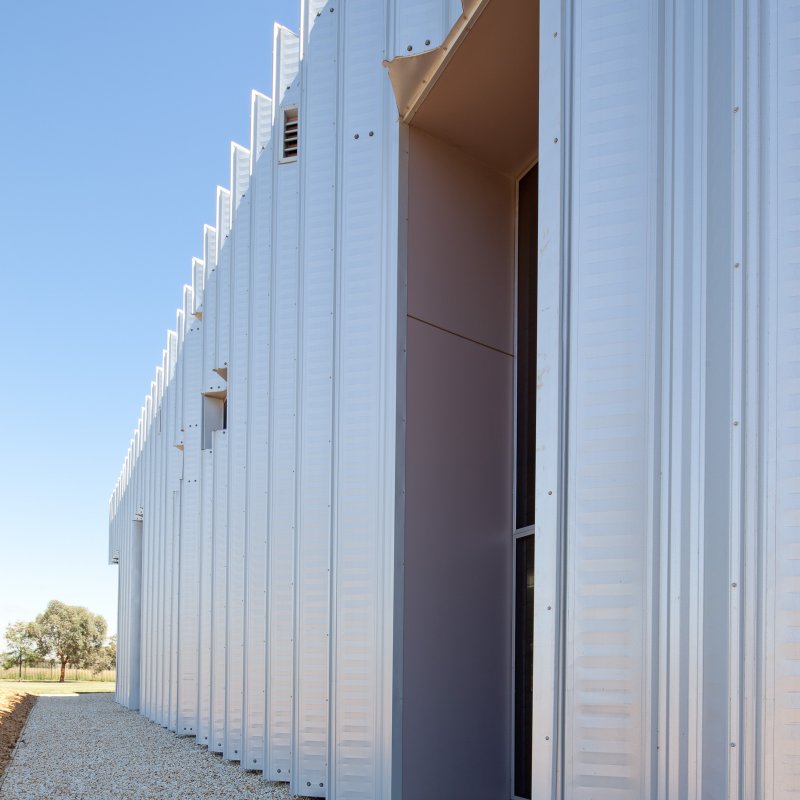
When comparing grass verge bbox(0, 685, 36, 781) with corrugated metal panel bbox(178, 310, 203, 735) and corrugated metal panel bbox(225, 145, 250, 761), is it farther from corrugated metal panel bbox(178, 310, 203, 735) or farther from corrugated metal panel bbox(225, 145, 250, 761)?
corrugated metal panel bbox(225, 145, 250, 761)

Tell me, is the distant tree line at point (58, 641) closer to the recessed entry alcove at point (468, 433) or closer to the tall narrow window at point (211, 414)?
the tall narrow window at point (211, 414)

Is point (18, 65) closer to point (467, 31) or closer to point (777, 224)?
point (467, 31)

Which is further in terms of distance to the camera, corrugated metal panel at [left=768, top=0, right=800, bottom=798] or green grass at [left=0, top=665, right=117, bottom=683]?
green grass at [left=0, top=665, right=117, bottom=683]

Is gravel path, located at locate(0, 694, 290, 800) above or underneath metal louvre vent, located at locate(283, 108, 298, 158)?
underneath

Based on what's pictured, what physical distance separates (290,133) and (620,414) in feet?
19.8

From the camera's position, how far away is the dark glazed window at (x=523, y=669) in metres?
7.16

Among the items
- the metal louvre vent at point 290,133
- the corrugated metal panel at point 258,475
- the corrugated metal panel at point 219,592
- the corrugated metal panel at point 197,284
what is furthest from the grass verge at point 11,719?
the metal louvre vent at point 290,133

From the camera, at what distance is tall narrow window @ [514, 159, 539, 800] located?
7.20m

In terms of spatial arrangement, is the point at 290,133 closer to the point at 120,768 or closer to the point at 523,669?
the point at 523,669

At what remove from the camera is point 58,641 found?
45281 millimetres

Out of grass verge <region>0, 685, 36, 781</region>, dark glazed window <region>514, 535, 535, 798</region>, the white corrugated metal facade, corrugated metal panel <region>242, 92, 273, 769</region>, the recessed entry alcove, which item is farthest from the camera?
grass verge <region>0, 685, 36, 781</region>

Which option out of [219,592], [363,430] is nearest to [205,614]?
[219,592]

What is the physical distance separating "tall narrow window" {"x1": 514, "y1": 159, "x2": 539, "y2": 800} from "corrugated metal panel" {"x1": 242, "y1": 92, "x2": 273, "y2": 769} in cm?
251

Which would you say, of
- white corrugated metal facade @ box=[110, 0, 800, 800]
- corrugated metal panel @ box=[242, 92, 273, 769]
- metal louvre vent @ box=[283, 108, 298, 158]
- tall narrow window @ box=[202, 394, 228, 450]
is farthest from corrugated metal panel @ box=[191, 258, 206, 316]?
white corrugated metal facade @ box=[110, 0, 800, 800]
